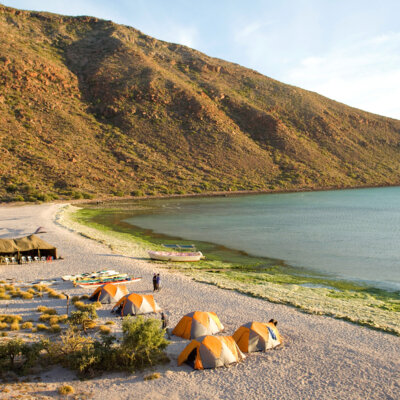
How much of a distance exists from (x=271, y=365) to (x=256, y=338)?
3.74 feet

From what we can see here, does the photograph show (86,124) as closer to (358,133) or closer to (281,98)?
(281,98)

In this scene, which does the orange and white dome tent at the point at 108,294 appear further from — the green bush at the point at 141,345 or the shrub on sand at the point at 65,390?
the shrub on sand at the point at 65,390

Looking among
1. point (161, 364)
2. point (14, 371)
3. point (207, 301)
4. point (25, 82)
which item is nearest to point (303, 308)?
point (207, 301)

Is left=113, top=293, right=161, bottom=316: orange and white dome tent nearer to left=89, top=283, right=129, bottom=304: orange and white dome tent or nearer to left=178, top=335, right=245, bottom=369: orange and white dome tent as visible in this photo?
left=89, top=283, right=129, bottom=304: orange and white dome tent

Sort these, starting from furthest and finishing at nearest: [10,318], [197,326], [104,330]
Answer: [10,318], [104,330], [197,326]

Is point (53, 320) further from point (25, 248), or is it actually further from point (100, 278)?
point (25, 248)

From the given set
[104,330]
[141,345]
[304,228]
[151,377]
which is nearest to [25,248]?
[104,330]

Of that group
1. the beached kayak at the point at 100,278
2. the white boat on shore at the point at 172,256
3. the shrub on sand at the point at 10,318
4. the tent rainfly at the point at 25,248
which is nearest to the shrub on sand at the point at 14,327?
the shrub on sand at the point at 10,318

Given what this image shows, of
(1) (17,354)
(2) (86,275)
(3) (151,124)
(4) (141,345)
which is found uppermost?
(3) (151,124)

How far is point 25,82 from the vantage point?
9238 cm

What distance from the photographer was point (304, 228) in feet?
151

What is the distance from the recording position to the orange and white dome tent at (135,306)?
1605 cm

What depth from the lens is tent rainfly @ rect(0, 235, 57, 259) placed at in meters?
25.5

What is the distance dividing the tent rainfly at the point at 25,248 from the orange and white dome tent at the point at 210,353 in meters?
17.9
